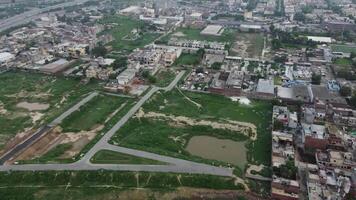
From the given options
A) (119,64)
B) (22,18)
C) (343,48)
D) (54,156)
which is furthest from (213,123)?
(22,18)

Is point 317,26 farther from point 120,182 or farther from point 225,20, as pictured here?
point 120,182

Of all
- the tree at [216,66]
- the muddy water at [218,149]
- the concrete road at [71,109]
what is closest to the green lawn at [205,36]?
the tree at [216,66]

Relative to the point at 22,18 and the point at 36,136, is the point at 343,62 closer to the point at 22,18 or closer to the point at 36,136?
the point at 36,136

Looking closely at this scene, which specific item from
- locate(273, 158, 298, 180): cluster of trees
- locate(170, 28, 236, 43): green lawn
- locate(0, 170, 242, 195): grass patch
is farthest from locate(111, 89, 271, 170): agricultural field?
locate(170, 28, 236, 43): green lawn

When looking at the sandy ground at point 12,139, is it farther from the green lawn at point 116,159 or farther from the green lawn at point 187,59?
the green lawn at point 187,59

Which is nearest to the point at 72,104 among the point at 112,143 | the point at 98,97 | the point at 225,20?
the point at 98,97

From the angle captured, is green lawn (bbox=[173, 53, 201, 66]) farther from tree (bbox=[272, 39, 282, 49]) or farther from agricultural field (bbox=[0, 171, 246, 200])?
agricultural field (bbox=[0, 171, 246, 200])
